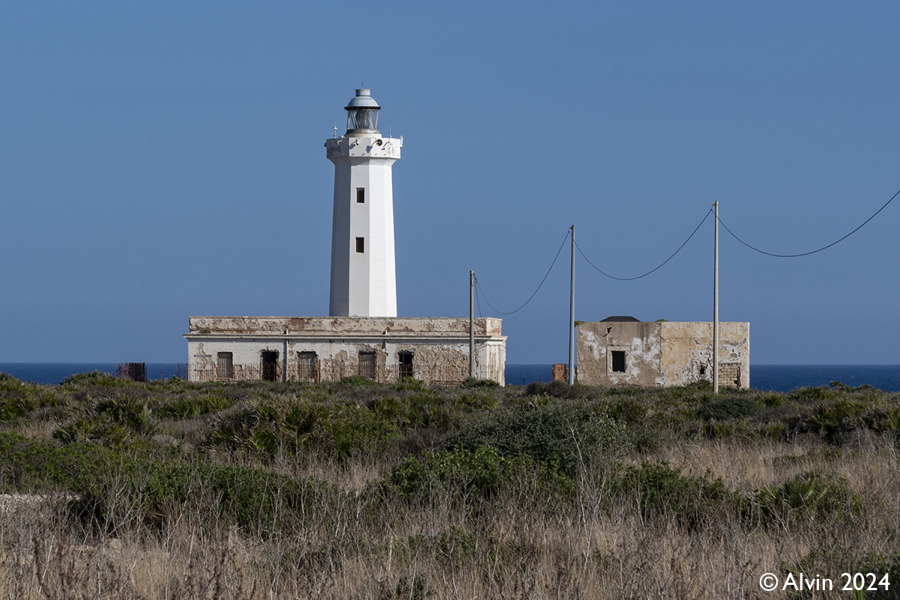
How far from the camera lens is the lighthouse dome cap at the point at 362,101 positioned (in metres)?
41.2

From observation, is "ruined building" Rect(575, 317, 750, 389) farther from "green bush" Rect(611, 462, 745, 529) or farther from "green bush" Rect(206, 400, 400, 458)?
"green bush" Rect(611, 462, 745, 529)

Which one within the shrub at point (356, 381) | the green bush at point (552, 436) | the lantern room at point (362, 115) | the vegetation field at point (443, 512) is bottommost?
the shrub at point (356, 381)

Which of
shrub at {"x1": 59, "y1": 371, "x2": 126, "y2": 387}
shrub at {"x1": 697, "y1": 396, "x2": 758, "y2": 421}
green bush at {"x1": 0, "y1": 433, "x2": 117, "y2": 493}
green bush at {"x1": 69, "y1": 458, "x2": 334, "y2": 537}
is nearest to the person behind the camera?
green bush at {"x1": 69, "y1": 458, "x2": 334, "y2": 537}

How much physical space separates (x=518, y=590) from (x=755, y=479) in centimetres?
505

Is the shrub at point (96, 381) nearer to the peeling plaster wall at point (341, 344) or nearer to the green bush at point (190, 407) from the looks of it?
the peeling plaster wall at point (341, 344)

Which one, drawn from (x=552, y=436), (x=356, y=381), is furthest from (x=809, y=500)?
(x=356, y=381)

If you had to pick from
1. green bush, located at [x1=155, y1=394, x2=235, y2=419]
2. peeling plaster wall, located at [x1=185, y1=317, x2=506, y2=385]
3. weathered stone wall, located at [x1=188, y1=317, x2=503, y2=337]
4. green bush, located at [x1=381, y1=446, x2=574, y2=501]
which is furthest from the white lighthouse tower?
green bush, located at [x1=381, y1=446, x2=574, y2=501]

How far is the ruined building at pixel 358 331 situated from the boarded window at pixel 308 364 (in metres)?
0.04

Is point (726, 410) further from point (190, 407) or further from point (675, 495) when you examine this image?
point (675, 495)

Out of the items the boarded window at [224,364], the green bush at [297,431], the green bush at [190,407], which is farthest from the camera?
the boarded window at [224,364]

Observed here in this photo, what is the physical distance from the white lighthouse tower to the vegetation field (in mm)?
25639

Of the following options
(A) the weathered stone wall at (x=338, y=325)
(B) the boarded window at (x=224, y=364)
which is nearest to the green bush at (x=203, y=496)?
(A) the weathered stone wall at (x=338, y=325)

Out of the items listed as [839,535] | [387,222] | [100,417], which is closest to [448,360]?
[387,222]

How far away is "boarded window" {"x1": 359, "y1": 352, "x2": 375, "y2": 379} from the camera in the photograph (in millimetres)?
37406
